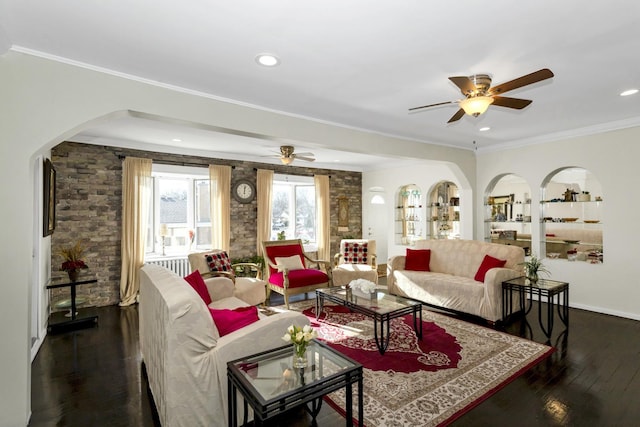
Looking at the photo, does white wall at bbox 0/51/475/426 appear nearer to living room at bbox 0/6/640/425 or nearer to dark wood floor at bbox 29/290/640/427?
living room at bbox 0/6/640/425

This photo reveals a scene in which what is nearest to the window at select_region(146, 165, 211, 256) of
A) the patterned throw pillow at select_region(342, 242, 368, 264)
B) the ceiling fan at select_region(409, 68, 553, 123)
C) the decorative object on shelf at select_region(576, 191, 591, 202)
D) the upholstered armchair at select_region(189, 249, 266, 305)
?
the upholstered armchair at select_region(189, 249, 266, 305)

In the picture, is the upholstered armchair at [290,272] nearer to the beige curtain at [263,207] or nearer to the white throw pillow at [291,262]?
the white throw pillow at [291,262]

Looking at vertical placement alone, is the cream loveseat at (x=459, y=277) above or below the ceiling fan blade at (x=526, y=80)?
below

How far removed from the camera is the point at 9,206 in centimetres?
230

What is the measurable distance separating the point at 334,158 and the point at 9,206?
5531 millimetres

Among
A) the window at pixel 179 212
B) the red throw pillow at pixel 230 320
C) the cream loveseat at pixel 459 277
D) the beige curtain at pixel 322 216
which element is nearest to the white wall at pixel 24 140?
the red throw pillow at pixel 230 320

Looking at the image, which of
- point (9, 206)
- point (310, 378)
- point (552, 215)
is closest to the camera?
point (310, 378)

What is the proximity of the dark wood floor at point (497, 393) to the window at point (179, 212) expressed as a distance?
89.6 inches

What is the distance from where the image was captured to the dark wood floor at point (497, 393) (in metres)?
2.40

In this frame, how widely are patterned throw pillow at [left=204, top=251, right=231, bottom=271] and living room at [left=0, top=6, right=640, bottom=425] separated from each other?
2000 mm

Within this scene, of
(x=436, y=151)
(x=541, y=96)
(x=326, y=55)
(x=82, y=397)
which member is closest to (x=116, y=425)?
(x=82, y=397)

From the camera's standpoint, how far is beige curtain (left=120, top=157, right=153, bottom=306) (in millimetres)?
5383

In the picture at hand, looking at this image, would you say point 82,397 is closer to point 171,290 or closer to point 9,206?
point 171,290

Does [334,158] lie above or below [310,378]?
above
